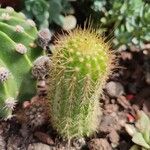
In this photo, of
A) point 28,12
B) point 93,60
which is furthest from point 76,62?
point 28,12

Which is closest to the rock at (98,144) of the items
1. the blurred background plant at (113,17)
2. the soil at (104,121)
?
the soil at (104,121)

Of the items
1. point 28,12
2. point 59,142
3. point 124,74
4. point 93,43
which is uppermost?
point 28,12

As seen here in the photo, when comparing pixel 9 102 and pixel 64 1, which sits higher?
pixel 64 1

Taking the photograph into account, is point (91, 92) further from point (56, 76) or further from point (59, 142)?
point (59, 142)

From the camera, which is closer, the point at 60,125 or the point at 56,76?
the point at 56,76

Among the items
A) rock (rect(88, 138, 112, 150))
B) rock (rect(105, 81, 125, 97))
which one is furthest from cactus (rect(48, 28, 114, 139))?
rock (rect(105, 81, 125, 97))

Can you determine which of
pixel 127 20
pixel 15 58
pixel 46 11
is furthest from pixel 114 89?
pixel 15 58
